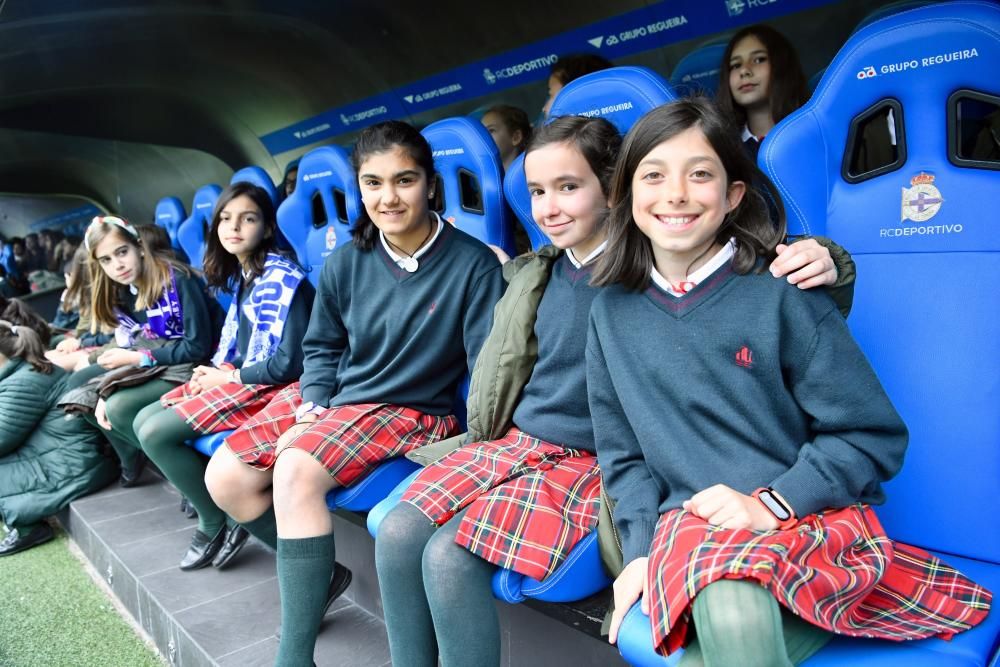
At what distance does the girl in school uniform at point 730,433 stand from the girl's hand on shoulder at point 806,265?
2cm

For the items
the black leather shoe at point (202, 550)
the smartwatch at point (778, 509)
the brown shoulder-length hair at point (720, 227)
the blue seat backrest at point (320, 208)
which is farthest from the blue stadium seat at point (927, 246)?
the black leather shoe at point (202, 550)

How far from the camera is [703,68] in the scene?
321cm

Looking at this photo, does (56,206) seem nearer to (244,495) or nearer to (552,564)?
(244,495)

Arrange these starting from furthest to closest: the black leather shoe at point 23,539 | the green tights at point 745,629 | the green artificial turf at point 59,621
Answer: the black leather shoe at point 23,539, the green artificial turf at point 59,621, the green tights at point 745,629

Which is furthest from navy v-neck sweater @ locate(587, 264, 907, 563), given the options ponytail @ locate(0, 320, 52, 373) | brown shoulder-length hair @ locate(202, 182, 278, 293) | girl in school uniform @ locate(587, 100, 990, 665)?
ponytail @ locate(0, 320, 52, 373)

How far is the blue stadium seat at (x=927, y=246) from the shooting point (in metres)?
1.25

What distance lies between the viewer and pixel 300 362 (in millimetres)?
2260

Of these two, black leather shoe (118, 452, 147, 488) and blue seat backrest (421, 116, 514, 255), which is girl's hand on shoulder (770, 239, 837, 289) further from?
black leather shoe (118, 452, 147, 488)

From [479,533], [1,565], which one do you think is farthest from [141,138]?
[479,533]

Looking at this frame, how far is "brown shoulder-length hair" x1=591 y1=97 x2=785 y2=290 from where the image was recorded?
1200 millimetres

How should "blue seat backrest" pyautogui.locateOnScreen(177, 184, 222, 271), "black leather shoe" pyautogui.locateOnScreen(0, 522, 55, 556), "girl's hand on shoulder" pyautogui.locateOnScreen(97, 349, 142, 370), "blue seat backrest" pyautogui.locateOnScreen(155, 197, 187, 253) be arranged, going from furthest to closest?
1. "blue seat backrest" pyautogui.locateOnScreen(155, 197, 187, 253)
2. "blue seat backrest" pyautogui.locateOnScreen(177, 184, 222, 271)
3. "black leather shoe" pyautogui.locateOnScreen(0, 522, 55, 556)
4. "girl's hand on shoulder" pyautogui.locateOnScreen(97, 349, 142, 370)

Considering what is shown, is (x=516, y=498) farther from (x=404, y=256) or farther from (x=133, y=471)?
(x=133, y=471)

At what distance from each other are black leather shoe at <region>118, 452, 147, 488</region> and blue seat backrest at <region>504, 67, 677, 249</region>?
2423mm

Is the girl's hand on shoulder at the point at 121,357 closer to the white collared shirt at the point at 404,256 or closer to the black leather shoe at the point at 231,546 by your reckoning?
the black leather shoe at the point at 231,546
